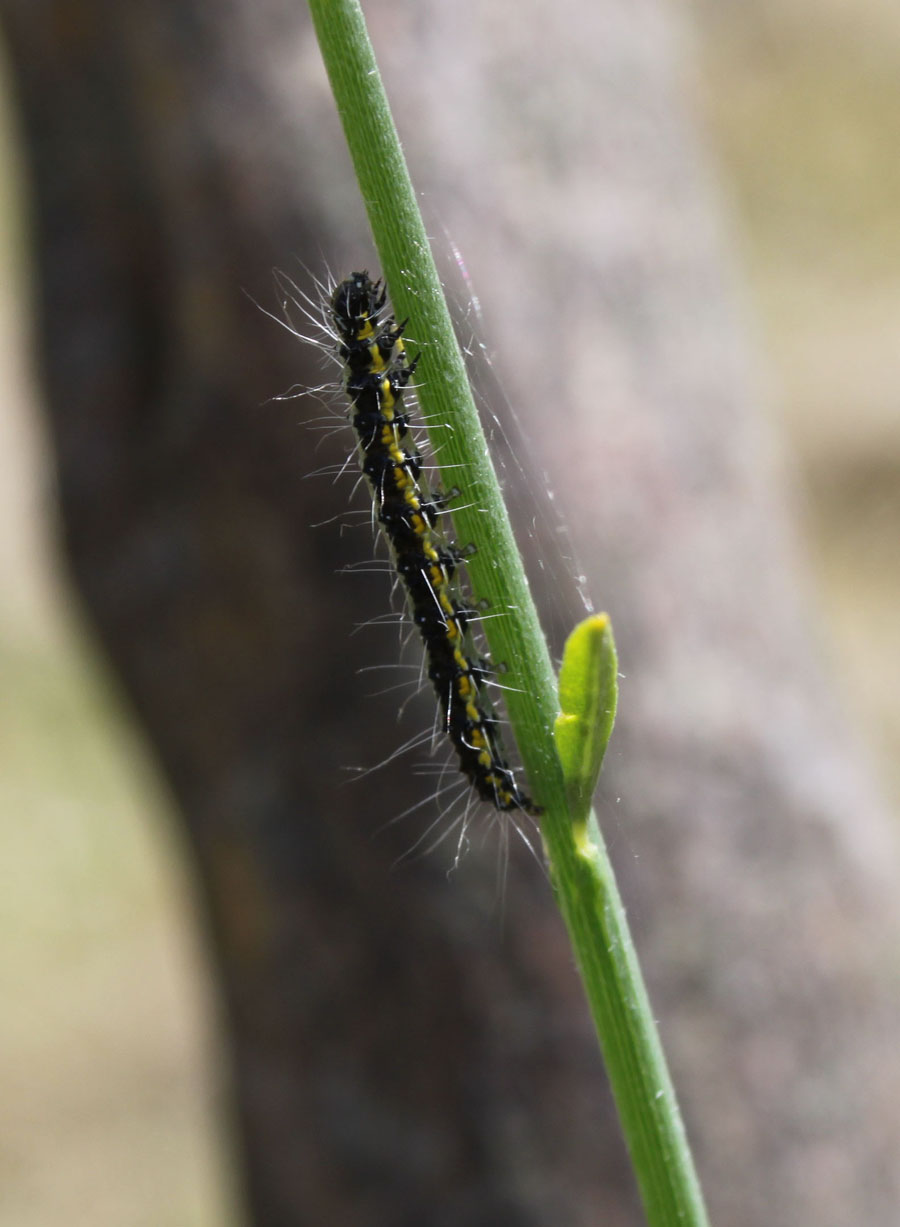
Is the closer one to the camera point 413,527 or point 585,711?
point 585,711

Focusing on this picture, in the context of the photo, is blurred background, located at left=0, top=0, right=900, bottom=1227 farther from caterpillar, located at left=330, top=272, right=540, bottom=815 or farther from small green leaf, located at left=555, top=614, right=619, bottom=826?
small green leaf, located at left=555, top=614, right=619, bottom=826

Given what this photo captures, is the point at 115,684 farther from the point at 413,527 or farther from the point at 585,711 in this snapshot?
the point at 585,711

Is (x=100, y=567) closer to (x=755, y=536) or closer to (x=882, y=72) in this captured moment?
(x=755, y=536)

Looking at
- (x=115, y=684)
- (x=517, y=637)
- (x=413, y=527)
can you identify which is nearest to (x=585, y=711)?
(x=517, y=637)

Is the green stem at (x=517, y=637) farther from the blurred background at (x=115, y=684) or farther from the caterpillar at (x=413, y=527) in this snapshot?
the blurred background at (x=115, y=684)

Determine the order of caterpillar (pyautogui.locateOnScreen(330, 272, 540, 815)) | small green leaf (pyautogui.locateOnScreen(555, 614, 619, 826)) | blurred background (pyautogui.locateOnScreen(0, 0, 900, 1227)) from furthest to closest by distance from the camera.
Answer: blurred background (pyautogui.locateOnScreen(0, 0, 900, 1227)), caterpillar (pyautogui.locateOnScreen(330, 272, 540, 815)), small green leaf (pyautogui.locateOnScreen(555, 614, 619, 826))

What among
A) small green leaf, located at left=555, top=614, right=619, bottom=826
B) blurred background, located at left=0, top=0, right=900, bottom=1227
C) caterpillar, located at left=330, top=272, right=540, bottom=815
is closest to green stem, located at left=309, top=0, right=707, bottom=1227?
small green leaf, located at left=555, top=614, right=619, bottom=826
